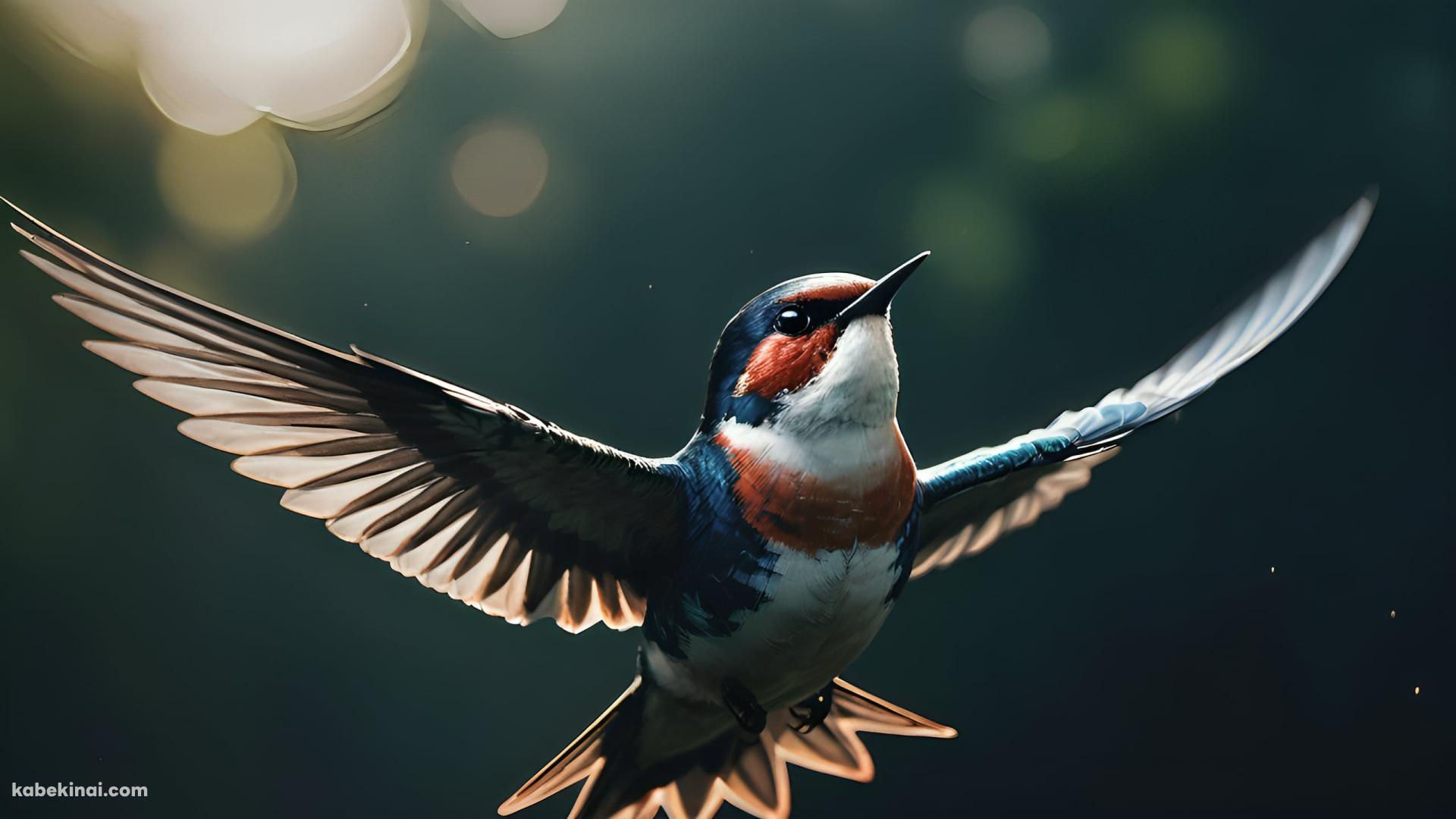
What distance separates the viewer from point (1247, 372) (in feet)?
6.91

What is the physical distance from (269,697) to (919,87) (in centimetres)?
148

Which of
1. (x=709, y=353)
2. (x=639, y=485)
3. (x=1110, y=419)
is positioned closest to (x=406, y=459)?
(x=639, y=485)

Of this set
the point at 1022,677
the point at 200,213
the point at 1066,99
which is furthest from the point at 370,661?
the point at 1066,99

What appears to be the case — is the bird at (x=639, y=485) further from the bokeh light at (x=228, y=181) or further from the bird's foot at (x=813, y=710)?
the bokeh light at (x=228, y=181)

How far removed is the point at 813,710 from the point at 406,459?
526 mm

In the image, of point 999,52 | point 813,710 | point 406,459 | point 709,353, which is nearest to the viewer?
point 406,459

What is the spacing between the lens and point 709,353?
1.81m

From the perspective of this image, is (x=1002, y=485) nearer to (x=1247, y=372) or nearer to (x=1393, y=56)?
(x=1247, y=372)

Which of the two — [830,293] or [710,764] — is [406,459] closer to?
[830,293]

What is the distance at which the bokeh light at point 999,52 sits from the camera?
198cm

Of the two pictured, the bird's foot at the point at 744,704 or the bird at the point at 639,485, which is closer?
the bird at the point at 639,485

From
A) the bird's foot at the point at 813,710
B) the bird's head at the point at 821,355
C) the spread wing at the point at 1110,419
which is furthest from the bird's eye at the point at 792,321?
the bird's foot at the point at 813,710

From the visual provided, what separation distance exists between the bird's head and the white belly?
12cm

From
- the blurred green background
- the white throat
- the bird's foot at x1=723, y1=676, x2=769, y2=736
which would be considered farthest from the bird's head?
the blurred green background
